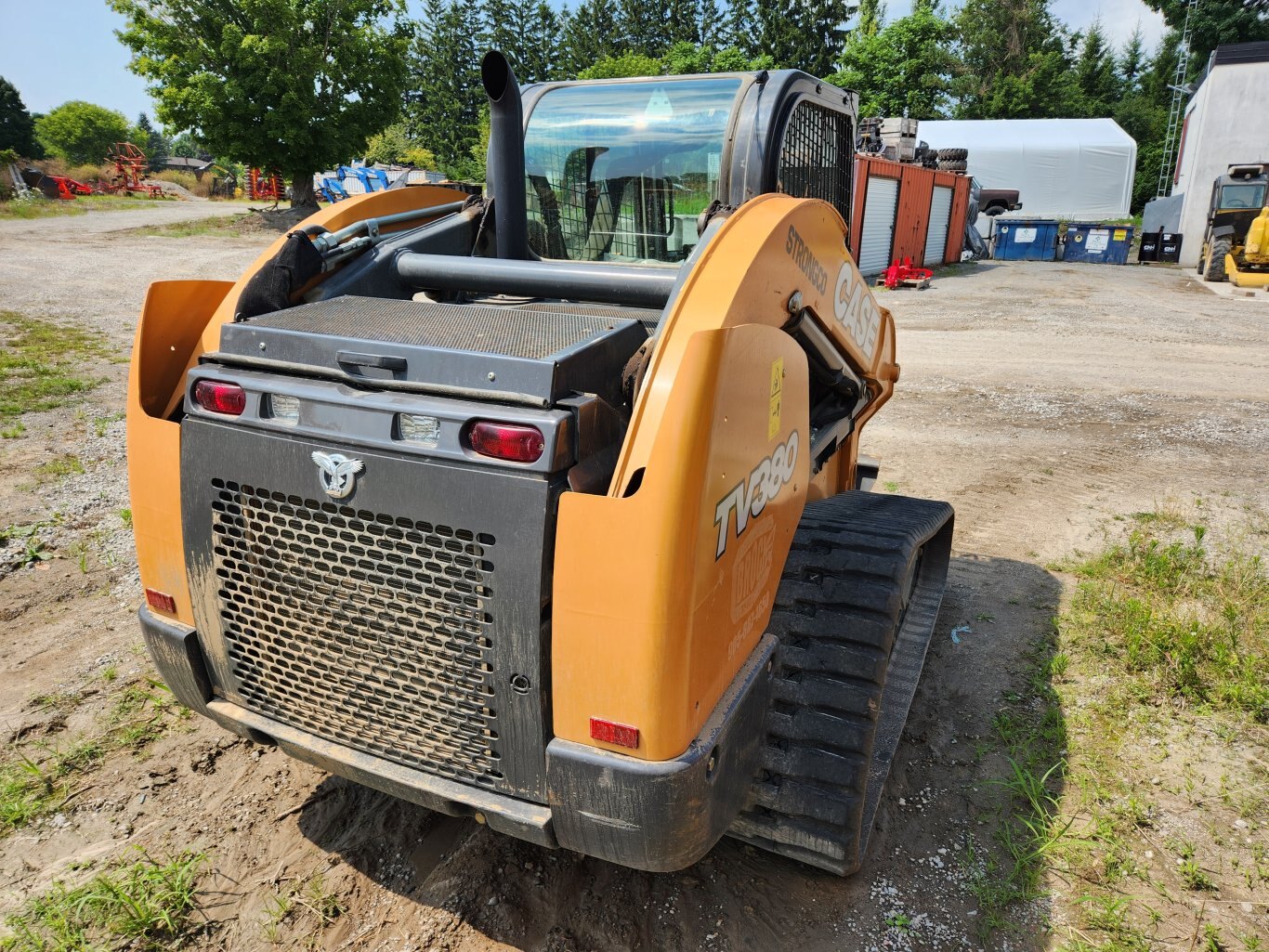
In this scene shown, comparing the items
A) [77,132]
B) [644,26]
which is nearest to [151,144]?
[77,132]

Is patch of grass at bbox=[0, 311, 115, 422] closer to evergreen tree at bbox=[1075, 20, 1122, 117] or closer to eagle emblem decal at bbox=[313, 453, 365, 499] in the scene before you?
eagle emblem decal at bbox=[313, 453, 365, 499]

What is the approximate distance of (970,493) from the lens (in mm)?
6039

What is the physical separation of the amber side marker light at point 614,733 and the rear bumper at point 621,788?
4 cm

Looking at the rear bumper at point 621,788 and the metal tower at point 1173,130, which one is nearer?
the rear bumper at point 621,788

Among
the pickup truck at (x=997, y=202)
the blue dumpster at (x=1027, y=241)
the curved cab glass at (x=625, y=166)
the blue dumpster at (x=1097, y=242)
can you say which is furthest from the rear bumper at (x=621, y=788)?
the pickup truck at (x=997, y=202)

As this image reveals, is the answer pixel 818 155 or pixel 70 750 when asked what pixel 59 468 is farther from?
pixel 818 155

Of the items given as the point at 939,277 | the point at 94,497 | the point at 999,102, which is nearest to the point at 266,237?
the point at 939,277

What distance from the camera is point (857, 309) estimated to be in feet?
10.1

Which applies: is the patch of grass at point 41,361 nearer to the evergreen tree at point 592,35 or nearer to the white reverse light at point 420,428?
the white reverse light at point 420,428

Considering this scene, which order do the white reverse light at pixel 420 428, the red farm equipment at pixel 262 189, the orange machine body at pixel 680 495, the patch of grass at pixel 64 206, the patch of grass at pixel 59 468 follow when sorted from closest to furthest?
1. the orange machine body at pixel 680 495
2. the white reverse light at pixel 420 428
3. the patch of grass at pixel 59 468
4. the patch of grass at pixel 64 206
5. the red farm equipment at pixel 262 189

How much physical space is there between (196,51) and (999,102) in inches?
1565

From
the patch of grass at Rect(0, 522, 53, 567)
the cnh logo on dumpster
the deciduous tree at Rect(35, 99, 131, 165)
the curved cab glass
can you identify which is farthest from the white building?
the deciduous tree at Rect(35, 99, 131, 165)

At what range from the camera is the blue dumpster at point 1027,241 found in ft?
83.6

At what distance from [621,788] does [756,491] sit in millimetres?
757
